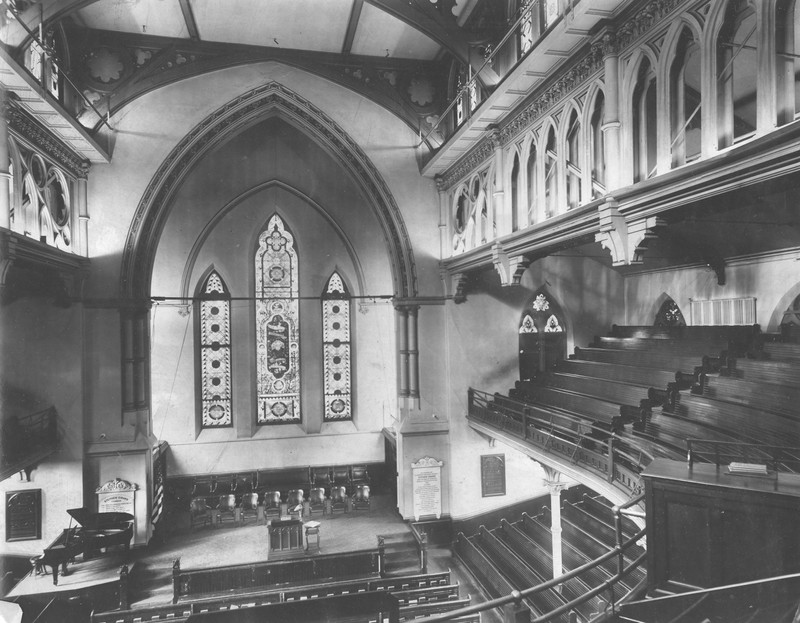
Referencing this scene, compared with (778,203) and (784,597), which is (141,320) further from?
(778,203)

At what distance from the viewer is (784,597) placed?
410 centimetres

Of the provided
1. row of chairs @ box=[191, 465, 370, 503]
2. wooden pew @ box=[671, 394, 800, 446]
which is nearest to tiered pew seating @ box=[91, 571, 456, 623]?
row of chairs @ box=[191, 465, 370, 503]

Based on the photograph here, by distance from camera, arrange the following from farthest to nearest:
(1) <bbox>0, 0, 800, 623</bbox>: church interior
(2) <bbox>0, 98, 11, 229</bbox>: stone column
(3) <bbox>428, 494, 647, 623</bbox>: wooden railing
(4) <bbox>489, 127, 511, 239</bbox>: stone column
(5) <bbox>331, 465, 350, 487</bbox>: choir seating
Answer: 1. (5) <bbox>331, 465, 350, 487</bbox>: choir seating
2. (4) <bbox>489, 127, 511, 239</bbox>: stone column
3. (2) <bbox>0, 98, 11, 229</bbox>: stone column
4. (1) <bbox>0, 0, 800, 623</bbox>: church interior
5. (3) <bbox>428, 494, 647, 623</bbox>: wooden railing

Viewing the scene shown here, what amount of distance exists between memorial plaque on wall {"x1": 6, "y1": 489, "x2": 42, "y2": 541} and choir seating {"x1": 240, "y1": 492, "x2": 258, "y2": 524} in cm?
443

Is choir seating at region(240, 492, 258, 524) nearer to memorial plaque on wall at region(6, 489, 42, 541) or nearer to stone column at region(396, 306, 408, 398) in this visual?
memorial plaque on wall at region(6, 489, 42, 541)

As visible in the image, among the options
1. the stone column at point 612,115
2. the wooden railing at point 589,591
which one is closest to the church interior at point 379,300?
the stone column at point 612,115

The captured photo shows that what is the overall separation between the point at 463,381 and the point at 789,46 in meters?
10.5

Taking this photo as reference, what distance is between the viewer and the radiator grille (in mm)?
12776

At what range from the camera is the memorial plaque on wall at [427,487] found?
14.0 metres

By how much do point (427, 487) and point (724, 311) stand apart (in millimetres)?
8407

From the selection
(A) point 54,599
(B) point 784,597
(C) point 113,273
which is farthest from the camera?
(C) point 113,273

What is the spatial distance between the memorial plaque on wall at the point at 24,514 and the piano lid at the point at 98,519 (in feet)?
2.32

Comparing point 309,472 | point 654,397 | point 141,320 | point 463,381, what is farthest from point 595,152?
point 309,472

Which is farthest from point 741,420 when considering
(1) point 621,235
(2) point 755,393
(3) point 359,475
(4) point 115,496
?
(4) point 115,496
